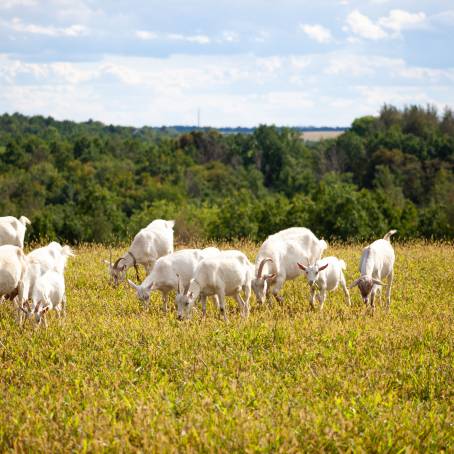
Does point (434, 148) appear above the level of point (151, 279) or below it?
above

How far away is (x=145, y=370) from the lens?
8.84 m

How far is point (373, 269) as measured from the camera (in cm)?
1404

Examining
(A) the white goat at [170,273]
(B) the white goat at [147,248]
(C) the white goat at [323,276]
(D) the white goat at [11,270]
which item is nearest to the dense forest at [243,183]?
(B) the white goat at [147,248]

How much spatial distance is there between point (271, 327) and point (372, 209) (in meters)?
31.2

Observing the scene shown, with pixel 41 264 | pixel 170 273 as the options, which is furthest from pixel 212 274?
pixel 41 264

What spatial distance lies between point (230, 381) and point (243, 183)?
80.5 m

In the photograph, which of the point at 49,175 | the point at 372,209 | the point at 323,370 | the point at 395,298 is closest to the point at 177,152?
the point at 49,175

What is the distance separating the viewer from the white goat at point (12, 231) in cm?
1802

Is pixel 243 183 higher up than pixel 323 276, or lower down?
higher up

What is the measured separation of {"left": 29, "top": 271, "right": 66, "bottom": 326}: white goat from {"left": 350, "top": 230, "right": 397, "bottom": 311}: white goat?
17.5 feet

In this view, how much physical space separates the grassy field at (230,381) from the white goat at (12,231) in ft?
19.0

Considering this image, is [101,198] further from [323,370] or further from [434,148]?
[323,370]

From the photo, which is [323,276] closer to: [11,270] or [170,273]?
[170,273]

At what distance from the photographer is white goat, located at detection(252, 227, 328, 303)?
13.3 m
